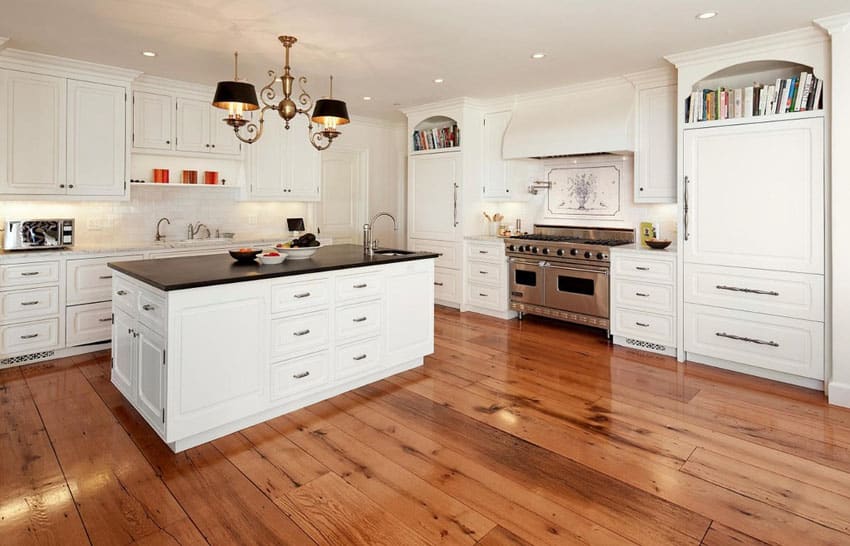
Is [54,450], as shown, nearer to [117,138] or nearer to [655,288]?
[117,138]

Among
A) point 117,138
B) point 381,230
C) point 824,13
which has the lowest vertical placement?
point 381,230

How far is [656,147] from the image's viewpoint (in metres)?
4.76

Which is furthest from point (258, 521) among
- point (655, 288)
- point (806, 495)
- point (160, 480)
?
point (655, 288)

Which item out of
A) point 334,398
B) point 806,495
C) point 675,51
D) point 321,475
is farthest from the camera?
point 675,51

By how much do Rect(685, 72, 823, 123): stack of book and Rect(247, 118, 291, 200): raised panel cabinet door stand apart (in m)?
4.30

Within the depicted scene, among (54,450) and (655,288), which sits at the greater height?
(655,288)

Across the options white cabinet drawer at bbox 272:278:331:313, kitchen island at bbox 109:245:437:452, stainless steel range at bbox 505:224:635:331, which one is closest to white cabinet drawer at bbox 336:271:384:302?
kitchen island at bbox 109:245:437:452

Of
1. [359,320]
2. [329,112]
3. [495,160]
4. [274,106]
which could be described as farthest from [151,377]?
[495,160]

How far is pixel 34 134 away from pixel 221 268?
262cm

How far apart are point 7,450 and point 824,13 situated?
5.53 meters

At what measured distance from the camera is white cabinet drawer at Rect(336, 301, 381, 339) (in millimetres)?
3471

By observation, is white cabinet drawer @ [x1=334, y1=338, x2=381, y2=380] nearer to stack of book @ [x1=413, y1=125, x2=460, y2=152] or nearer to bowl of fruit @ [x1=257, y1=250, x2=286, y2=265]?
bowl of fruit @ [x1=257, y1=250, x2=286, y2=265]

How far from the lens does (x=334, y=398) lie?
11.4ft

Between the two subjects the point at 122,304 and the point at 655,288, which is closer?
the point at 122,304
